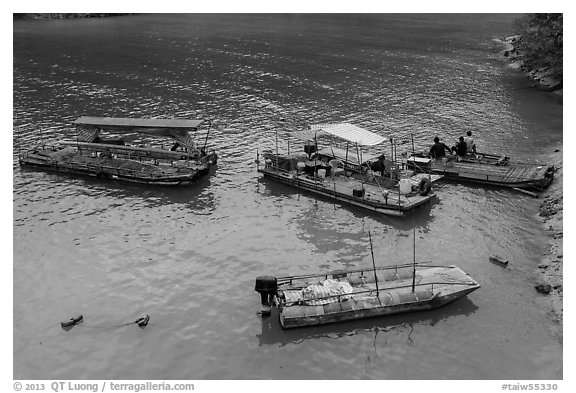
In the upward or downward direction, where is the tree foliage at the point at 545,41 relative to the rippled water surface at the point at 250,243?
upward

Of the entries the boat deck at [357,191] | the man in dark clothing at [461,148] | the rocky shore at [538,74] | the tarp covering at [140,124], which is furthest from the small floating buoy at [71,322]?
the rocky shore at [538,74]

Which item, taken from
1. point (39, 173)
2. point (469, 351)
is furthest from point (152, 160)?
point (469, 351)

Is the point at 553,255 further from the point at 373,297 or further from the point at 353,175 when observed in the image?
the point at 353,175

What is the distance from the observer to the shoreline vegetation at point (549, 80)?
2457 cm

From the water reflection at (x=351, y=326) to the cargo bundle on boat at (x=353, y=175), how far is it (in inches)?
353

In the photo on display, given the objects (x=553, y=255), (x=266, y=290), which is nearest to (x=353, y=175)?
(x=553, y=255)

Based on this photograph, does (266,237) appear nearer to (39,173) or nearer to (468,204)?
(468,204)

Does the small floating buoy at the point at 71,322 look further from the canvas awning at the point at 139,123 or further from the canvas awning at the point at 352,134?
the canvas awning at the point at 352,134

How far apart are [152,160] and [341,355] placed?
23.0 m

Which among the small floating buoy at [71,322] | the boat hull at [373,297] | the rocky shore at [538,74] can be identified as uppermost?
the rocky shore at [538,74]

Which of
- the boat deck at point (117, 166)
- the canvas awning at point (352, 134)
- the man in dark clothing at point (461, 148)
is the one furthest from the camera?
the man in dark clothing at point (461, 148)

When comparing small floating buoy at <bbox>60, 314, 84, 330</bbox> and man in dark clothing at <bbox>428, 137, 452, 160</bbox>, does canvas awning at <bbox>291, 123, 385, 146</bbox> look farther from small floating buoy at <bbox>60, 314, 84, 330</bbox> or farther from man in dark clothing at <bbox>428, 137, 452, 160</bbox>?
small floating buoy at <bbox>60, 314, 84, 330</bbox>

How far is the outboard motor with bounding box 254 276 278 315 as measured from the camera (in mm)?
22516

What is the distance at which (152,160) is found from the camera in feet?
127
